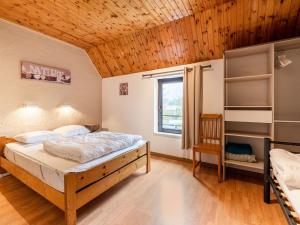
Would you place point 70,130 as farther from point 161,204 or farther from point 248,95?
point 248,95

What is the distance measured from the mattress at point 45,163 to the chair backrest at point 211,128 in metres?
1.56

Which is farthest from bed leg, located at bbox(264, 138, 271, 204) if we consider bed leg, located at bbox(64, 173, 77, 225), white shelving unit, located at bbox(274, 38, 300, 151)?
bed leg, located at bbox(64, 173, 77, 225)

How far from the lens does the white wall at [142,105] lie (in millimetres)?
3154

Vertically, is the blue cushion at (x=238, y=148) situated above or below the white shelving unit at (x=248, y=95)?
below

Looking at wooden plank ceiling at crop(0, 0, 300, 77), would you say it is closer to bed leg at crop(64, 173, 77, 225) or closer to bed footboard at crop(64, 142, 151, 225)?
bed footboard at crop(64, 142, 151, 225)

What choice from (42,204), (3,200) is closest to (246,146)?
Answer: (42,204)

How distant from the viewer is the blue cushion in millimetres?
2627

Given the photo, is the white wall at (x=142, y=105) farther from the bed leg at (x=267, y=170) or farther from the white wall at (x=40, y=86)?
the bed leg at (x=267, y=170)

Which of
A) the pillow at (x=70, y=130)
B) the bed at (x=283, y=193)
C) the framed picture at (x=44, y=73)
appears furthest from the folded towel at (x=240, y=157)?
the framed picture at (x=44, y=73)

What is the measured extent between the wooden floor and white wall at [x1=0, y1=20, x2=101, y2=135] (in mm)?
1129

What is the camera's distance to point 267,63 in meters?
2.69

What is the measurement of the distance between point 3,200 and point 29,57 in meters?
2.54

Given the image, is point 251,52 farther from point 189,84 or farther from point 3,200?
point 3,200

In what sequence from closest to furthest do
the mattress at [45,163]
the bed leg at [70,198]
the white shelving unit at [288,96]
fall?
the bed leg at [70,198]
the mattress at [45,163]
the white shelving unit at [288,96]
